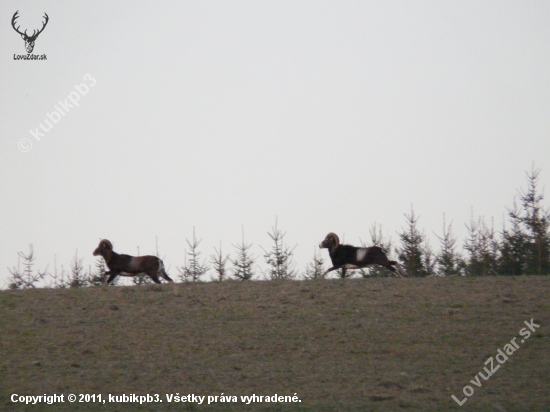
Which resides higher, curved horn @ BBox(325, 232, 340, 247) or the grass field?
curved horn @ BBox(325, 232, 340, 247)

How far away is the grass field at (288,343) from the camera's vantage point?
12117 mm

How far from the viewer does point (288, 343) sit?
14.7 meters

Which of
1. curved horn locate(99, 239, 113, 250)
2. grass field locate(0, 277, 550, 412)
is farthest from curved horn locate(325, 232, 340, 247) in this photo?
curved horn locate(99, 239, 113, 250)

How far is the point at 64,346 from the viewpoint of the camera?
47.8 feet

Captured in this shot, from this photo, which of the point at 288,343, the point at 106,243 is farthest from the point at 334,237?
the point at 288,343

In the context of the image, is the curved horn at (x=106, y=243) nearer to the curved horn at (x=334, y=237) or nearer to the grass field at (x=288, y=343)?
the grass field at (x=288, y=343)

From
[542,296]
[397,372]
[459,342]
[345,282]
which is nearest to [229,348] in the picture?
[397,372]

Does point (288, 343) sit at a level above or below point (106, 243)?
below

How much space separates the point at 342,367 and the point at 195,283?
7.39 m

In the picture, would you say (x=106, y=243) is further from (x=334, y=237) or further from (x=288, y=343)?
(x=288, y=343)

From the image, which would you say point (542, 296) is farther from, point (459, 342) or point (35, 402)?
point (35, 402)

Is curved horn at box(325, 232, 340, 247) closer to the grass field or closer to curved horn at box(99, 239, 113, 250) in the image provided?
the grass field

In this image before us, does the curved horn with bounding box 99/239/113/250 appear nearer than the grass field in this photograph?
No

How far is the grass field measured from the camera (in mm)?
12117
